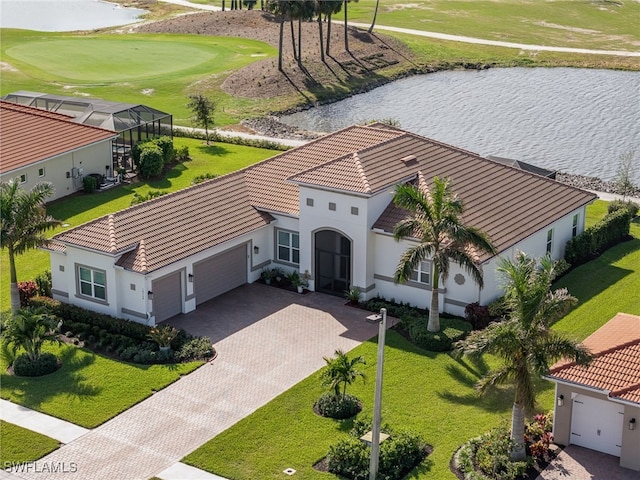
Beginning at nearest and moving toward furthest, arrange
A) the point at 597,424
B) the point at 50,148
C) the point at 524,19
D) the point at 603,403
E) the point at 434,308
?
the point at 603,403, the point at 597,424, the point at 434,308, the point at 50,148, the point at 524,19

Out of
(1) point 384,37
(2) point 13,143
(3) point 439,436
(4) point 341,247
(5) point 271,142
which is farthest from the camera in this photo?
(1) point 384,37

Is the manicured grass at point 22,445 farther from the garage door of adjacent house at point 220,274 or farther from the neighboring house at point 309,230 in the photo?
the garage door of adjacent house at point 220,274

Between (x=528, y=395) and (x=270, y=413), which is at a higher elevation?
(x=528, y=395)

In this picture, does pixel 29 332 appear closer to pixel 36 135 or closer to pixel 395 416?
pixel 395 416

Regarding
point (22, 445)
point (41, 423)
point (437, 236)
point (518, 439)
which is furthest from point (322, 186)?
point (22, 445)

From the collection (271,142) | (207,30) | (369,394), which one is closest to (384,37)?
(207,30)

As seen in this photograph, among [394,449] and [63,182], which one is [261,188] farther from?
[394,449]
